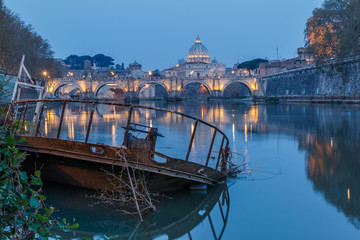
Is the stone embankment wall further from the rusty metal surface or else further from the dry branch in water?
the dry branch in water

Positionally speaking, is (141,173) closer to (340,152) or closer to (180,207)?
(180,207)

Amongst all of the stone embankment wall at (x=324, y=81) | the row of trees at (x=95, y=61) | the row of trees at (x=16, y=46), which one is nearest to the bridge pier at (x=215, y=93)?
the stone embankment wall at (x=324, y=81)

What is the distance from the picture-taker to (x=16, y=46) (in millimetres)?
30172

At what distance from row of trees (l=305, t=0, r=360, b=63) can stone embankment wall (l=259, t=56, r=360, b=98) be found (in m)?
1.45

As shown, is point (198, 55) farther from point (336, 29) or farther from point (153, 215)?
point (153, 215)

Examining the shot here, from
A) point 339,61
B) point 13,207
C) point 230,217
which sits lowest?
point 230,217

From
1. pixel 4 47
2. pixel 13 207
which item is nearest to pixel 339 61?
pixel 4 47

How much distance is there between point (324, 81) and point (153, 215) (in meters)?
38.1

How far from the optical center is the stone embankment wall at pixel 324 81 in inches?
1311

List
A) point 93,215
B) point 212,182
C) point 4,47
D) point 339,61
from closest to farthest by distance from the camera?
point 93,215, point 212,182, point 4,47, point 339,61

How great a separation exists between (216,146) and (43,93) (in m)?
6.25

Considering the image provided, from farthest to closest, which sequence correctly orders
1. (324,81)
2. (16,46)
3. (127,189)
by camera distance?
(324,81) → (16,46) → (127,189)

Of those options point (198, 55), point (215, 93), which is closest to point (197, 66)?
point (198, 55)

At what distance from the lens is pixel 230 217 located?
596 centimetres
